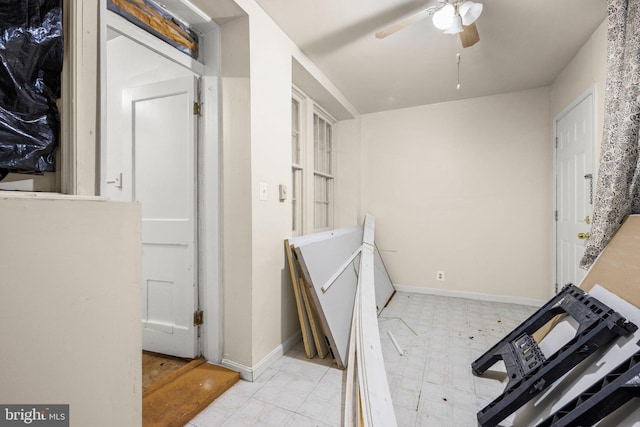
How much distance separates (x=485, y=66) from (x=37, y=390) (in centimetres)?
366

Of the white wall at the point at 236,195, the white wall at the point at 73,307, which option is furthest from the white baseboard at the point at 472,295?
the white wall at the point at 73,307

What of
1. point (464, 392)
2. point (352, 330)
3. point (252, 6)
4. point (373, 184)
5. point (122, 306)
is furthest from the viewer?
point (373, 184)

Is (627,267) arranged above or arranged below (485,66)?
below

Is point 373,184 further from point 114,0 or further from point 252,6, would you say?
point 114,0

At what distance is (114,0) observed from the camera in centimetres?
140

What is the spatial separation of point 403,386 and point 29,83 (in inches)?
89.2

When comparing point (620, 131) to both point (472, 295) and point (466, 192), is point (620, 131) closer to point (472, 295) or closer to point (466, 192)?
point (466, 192)

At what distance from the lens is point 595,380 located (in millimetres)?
1134

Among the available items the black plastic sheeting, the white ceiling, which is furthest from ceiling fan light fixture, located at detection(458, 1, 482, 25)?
the black plastic sheeting

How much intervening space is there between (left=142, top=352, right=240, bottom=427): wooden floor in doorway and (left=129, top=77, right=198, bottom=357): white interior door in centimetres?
11

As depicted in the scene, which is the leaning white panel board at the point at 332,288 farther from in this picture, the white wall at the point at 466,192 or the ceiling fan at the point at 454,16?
the ceiling fan at the point at 454,16

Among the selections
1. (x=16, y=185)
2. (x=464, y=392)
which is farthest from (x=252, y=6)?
(x=464, y=392)

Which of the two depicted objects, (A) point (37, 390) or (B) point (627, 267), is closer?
(A) point (37, 390)

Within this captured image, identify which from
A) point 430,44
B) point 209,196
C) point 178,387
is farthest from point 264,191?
point 430,44
